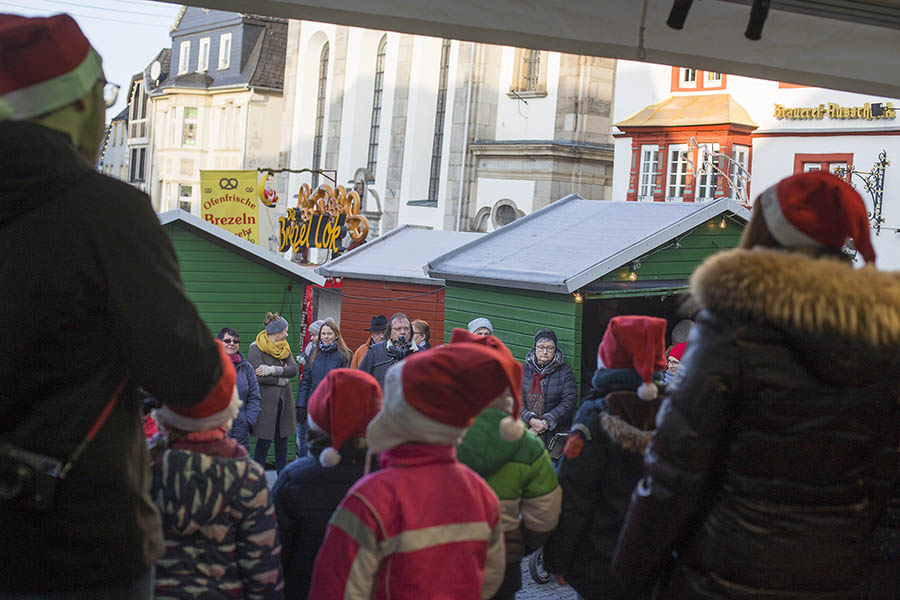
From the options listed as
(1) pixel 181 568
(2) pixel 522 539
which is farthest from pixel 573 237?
(1) pixel 181 568

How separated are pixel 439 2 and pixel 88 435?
195 cm

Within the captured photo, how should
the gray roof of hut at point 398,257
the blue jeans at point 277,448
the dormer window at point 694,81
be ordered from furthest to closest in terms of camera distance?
the dormer window at point 694,81, the gray roof of hut at point 398,257, the blue jeans at point 277,448

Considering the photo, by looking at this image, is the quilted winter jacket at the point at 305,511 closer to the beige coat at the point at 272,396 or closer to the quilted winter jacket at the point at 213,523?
the quilted winter jacket at the point at 213,523

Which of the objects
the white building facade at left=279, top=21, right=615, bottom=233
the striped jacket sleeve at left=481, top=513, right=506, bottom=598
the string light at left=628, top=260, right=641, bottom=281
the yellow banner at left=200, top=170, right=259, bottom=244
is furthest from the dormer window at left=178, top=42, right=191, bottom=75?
the striped jacket sleeve at left=481, top=513, right=506, bottom=598

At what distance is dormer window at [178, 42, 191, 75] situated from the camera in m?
55.9

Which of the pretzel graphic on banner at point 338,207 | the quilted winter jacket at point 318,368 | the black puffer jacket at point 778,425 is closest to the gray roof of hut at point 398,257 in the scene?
the quilted winter jacket at point 318,368

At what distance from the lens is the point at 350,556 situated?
2.82 m

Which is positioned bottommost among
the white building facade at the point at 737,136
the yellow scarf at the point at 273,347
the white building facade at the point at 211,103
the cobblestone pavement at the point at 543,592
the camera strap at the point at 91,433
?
the cobblestone pavement at the point at 543,592

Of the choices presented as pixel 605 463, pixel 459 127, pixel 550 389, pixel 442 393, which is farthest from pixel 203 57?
pixel 442 393

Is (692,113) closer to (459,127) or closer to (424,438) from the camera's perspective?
(459,127)

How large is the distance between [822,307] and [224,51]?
5280cm

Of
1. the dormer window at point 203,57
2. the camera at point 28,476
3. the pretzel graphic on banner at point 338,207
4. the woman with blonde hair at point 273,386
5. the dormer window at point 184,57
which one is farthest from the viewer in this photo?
the dormer window at point 184,57

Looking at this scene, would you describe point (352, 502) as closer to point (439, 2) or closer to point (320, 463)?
point (320, 463)

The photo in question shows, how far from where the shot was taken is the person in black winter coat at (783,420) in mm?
2422
